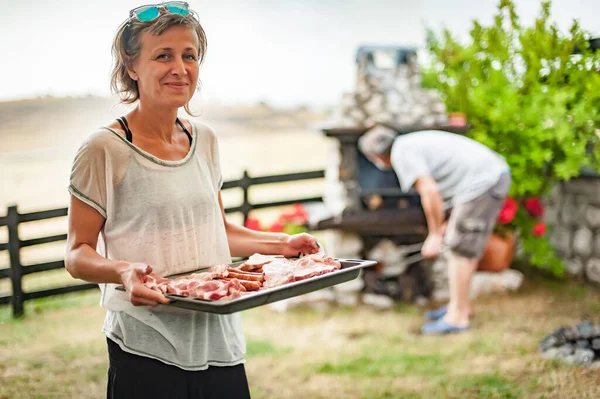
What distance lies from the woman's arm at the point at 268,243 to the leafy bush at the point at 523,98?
2.74 m

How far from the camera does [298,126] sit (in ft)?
24.7

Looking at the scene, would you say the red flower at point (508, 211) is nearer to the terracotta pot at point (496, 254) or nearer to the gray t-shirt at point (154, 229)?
the terracotta pot at point (496, 254)

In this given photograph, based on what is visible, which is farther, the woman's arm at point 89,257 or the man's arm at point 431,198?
the man's arm at point 431,198

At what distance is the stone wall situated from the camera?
17.0 feet

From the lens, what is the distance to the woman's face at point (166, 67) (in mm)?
1503

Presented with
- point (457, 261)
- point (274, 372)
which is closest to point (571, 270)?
point (457, 261)

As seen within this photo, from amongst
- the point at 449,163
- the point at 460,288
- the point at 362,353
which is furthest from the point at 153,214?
the point at 460,288

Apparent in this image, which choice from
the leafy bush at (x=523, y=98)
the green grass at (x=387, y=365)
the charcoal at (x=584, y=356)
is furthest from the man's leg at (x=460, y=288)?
the leafy bush at (x=523, y=98)

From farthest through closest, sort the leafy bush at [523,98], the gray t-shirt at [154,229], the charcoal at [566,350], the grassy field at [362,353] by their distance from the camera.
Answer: the leafy bush at [523,98] → the charcoal at [566,350] → the grassy field at [362,353] → the gray t-shirt at [154,229]

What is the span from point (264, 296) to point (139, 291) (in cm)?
27

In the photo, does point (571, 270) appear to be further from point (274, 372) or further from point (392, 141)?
point (274, 372)

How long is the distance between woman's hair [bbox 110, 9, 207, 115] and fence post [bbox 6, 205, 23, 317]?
364 cm

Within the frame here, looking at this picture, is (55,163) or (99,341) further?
(55,163)

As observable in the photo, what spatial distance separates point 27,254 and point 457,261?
572 cm
